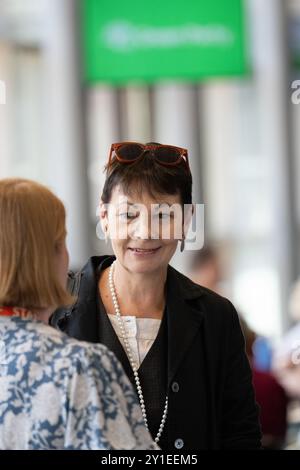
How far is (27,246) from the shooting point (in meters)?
1.65

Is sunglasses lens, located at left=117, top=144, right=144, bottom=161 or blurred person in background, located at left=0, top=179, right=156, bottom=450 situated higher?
sunglasses lens, located at left=117, top=144, right=144, bottom=161

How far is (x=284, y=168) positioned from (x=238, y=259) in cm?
100

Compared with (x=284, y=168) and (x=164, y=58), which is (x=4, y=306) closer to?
(x=164, y=58)

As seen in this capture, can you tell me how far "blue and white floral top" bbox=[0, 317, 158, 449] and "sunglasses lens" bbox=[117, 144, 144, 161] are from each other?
473 millimetres

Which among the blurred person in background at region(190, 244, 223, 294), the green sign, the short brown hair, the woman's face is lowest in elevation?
the blurred person in background at region(190, 244, 223, 294)

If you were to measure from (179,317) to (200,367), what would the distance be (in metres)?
0.12

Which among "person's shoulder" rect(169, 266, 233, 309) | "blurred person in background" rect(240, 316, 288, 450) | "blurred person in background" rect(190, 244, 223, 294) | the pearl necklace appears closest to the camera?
the pearl necklace

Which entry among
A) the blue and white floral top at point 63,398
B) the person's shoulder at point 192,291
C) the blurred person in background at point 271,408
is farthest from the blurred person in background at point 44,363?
the blurred person in background at point 271,408

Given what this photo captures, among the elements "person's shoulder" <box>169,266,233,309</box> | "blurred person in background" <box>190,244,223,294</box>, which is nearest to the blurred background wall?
"blurred person in background" <box>190,244,223,294</box>

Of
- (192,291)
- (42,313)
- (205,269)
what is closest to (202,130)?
(205,269)

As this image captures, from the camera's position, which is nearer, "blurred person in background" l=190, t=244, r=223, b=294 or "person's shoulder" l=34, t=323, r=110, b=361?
"person's shoulder" l=34, t=323, r=110, b=361

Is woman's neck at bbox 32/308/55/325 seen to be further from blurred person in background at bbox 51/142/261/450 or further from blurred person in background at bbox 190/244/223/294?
blurred person in background at bbox 190/244/223/294

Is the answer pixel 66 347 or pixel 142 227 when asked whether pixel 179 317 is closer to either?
pixel 142 227

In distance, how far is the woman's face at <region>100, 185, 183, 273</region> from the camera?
1.93m
